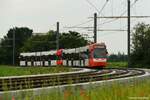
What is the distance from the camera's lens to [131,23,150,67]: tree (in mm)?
60625

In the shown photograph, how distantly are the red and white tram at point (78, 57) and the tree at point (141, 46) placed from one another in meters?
8.48

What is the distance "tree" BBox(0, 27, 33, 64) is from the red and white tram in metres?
44.0

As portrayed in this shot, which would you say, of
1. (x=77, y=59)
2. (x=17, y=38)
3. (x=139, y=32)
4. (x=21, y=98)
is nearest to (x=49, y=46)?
(x=17, y=38)

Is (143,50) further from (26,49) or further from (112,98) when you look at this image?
(26,49)

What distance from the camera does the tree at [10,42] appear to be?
4779 inches

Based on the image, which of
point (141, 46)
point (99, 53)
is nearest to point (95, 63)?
point (99, 53)

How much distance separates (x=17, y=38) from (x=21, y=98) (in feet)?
447

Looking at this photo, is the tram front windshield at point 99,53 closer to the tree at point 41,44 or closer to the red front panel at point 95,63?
the red front panel at point 95,63

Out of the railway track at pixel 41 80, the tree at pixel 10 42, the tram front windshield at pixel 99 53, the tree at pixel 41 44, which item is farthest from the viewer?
the tree at pixel 10 42

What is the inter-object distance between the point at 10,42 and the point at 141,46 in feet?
260

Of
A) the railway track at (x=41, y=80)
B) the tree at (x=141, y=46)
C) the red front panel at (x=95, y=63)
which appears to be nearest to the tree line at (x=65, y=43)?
the tree at (x=141, y=46)

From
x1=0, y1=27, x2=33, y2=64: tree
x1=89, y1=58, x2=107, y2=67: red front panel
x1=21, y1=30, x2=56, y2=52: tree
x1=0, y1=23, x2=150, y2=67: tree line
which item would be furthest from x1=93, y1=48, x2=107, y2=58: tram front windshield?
x1=0, y1=27, x2=33, y2=64: tree

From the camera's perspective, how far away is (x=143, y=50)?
6150 cm

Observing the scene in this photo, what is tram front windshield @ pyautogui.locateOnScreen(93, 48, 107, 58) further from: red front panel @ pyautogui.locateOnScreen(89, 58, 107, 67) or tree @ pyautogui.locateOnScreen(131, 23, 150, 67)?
tree @ pyautogui.locateOnScreen(131, 23, 150, 67)
